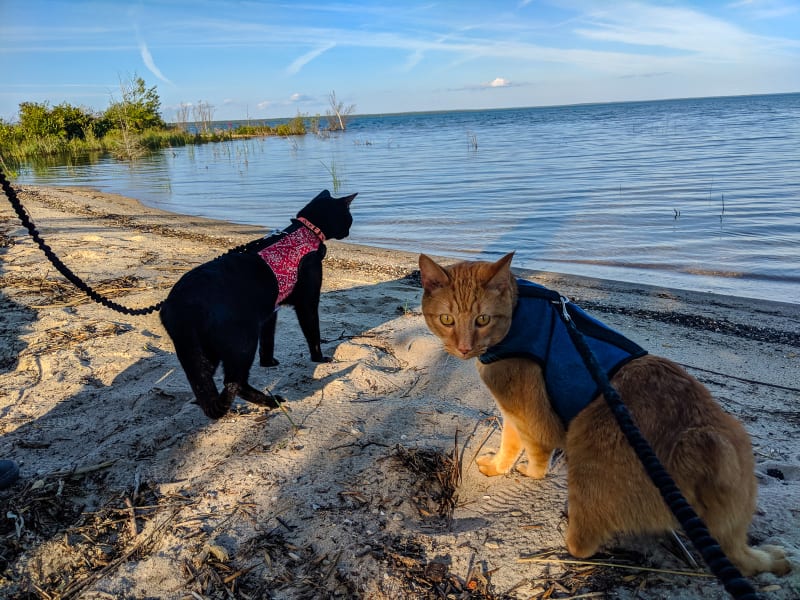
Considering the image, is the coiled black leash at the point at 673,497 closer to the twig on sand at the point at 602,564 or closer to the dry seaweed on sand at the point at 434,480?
the twig on sand at the point at 602,564

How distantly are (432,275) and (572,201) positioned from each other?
34.8 ft

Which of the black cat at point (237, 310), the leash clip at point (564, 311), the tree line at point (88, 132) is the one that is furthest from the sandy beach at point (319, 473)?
the tree line at point (88, 132)

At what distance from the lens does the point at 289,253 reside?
418 cm

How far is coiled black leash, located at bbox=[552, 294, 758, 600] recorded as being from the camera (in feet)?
3.95

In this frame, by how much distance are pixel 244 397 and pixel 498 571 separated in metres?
2.11

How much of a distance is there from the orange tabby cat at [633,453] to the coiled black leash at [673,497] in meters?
0.19

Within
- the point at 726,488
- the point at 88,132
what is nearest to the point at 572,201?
the point at 726,488

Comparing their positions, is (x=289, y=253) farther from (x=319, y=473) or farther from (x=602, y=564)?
(x=602, y=564)

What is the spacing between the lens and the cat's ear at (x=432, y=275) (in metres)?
2.73

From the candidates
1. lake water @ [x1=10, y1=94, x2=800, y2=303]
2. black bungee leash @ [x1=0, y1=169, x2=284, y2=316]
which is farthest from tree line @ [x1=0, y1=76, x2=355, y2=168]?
black bungee leash @ [x1=0, y1=169, x2=284, y2=316]

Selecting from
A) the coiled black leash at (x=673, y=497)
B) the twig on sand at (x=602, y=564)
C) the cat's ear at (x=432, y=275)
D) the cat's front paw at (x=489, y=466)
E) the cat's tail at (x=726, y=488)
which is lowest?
the cat's front paw at (x=489, y=466)

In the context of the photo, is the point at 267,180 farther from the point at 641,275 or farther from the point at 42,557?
the point at 42,557

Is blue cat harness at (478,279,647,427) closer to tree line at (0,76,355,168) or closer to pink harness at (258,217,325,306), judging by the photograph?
pink harness at (258,217,325,306)

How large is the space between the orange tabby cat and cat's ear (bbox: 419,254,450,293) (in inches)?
11.4
